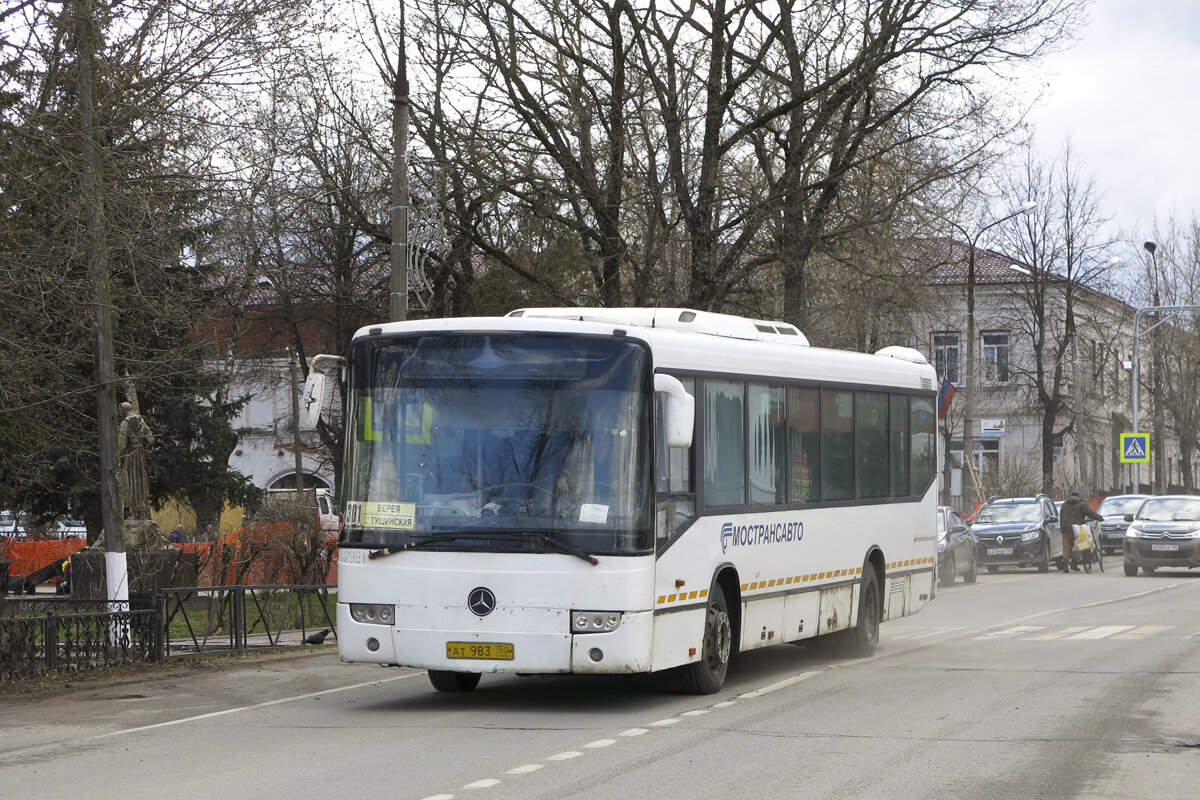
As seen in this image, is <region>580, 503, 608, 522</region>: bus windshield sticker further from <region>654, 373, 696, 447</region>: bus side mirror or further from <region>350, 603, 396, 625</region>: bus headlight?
<region>350, 603, 396, 625</region>: bus headlight

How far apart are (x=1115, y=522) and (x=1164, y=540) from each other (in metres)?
11.6

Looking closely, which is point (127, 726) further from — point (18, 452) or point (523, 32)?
point (523, 32)

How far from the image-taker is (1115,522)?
46000 millimetres

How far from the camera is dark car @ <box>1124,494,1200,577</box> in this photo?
34531mm

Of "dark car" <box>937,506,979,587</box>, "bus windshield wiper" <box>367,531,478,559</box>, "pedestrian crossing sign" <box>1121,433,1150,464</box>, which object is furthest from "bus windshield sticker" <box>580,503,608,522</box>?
"pedestrian crossing sign" <box>1121,433,1150,464</box>

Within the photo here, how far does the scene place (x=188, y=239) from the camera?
17859 millimetres

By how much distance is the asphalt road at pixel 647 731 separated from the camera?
878 cm

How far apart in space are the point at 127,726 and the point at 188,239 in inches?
289

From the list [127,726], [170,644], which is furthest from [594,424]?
[170,644]

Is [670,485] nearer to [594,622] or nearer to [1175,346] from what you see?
[594,622]

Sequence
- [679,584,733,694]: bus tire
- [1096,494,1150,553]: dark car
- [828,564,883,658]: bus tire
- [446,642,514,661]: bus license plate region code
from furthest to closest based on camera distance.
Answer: [1096,494,1150,553]: dark car
[828,564,883,658]: bus tire
[679,584,733,694]: bus tire
[446,642,514,661]: bus license plate region code

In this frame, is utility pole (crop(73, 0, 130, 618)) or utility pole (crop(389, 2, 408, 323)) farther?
utility pole (crop(389, 2, 408, 323))

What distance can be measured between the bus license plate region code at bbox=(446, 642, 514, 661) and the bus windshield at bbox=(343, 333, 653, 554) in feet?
2.23

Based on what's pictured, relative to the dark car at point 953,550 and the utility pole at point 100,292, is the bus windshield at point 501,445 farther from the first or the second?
the dark car at point 953,550
